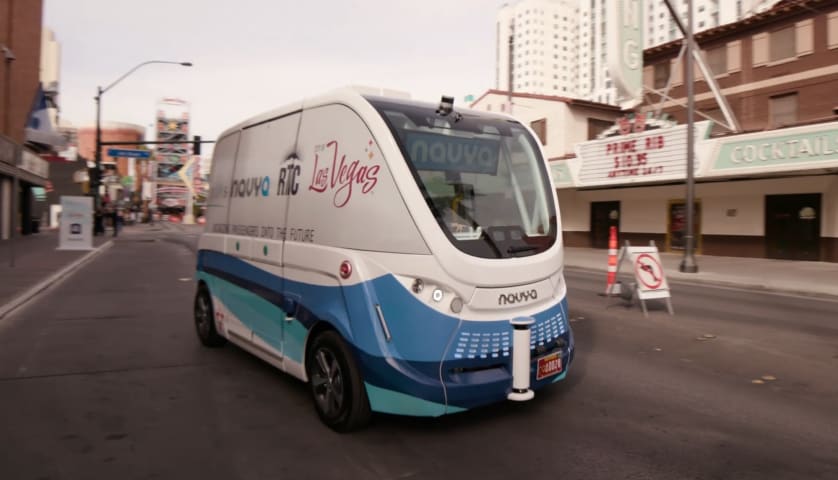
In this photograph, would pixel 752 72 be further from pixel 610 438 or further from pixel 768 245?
pixel 610 438

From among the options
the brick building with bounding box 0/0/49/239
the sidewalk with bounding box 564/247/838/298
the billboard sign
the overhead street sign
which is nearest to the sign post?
the brick building with bounding box 0/0/49/239

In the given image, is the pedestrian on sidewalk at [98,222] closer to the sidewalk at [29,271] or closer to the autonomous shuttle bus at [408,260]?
the sidewalk at [29,271]

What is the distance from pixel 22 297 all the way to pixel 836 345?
12881 mm

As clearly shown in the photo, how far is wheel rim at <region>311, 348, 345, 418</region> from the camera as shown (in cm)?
397

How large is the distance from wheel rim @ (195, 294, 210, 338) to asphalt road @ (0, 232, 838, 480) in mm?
255

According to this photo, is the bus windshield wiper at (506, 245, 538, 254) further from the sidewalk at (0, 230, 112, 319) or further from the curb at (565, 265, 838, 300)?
the curb at (565, 265, 838, 300)

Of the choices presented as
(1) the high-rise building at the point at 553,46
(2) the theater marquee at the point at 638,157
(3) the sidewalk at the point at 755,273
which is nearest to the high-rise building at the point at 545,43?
(1) the high-rise building at the point at 553,46

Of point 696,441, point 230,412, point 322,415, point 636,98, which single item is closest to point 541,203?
point 696,441

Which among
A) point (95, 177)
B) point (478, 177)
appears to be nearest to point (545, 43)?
point (95, 177)

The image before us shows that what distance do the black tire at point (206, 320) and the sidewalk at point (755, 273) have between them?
9.96 meters

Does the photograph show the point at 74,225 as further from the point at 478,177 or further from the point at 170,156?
the point at 170,156

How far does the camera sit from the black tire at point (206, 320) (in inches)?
253

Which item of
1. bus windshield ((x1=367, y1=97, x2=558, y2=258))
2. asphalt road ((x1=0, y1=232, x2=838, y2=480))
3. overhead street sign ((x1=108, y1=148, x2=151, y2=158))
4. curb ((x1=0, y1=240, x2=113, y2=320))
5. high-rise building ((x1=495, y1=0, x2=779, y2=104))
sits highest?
high-rise building ((x1=495, y1=0, x2=779, y2=104))

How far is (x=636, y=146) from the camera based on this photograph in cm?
2217
